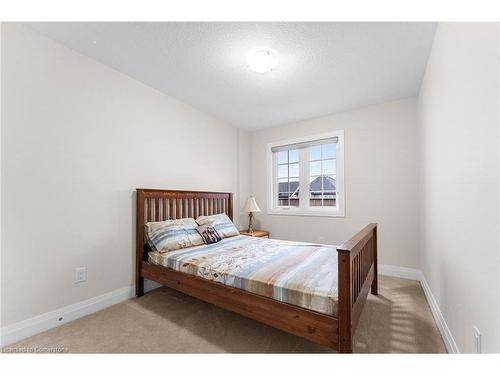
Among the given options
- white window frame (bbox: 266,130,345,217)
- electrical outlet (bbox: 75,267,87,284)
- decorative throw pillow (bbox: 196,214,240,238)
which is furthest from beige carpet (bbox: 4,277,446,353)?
white window frame (bbox: 266,130,345,217)

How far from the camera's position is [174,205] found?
281 centimetres

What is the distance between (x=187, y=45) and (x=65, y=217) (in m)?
1.80

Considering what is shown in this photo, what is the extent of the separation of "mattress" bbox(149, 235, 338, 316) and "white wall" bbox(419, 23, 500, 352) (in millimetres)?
691

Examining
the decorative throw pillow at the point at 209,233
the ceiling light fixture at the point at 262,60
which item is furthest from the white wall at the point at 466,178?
the decorative throw pillow at the point at 209,233

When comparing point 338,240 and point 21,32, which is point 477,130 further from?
point 21,32

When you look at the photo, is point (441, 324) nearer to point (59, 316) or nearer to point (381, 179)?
point (381, 179)

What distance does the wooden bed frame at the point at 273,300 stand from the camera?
1.25 m

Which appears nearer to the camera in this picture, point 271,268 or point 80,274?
point 271,268

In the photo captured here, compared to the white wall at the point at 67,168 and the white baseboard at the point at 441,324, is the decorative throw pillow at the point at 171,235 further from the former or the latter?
the white baseboard at the point at 441,324

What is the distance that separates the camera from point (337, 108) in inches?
126

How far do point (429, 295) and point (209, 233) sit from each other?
2.40 m

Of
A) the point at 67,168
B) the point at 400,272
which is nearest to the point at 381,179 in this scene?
the point at 400,272

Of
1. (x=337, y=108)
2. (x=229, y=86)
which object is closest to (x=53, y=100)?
(x=229, y=86)

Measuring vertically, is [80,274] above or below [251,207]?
below
